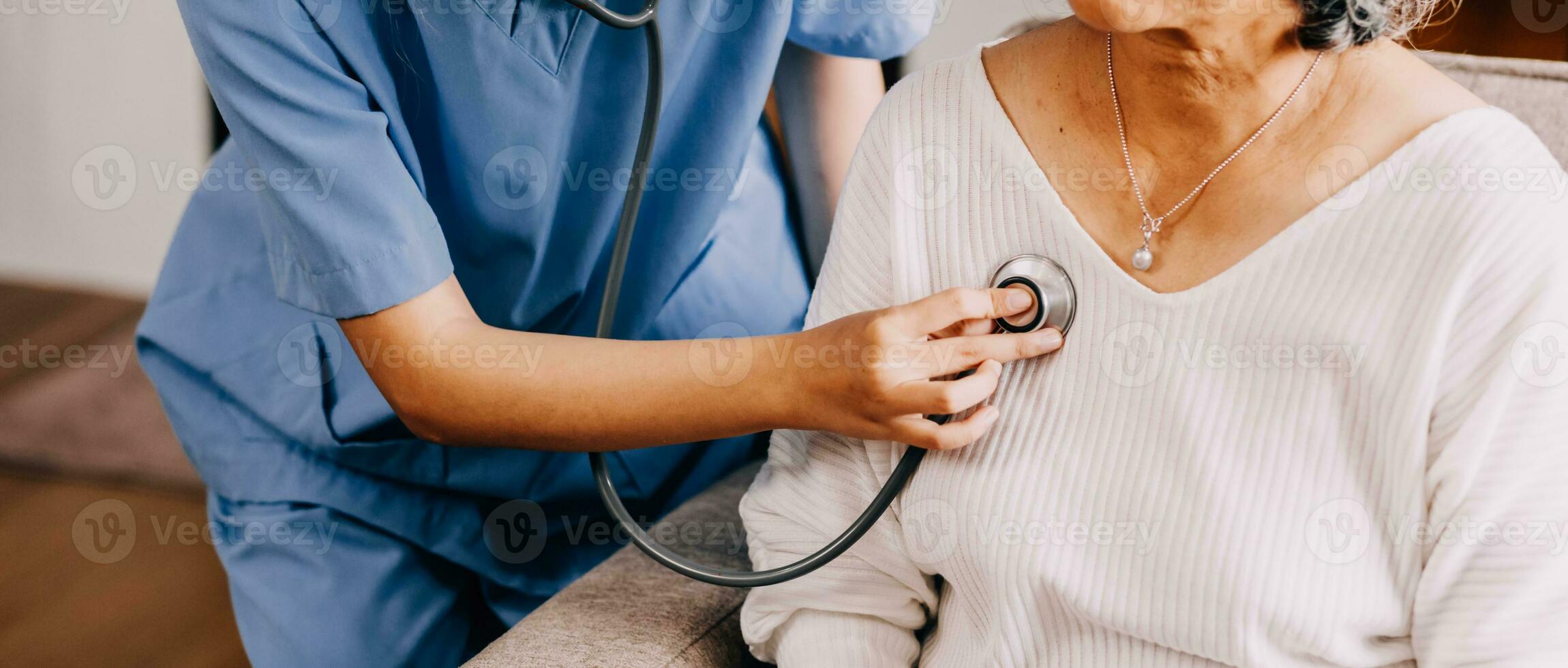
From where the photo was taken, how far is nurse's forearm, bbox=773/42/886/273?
122 cm

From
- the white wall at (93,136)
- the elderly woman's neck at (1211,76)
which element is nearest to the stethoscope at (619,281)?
the elderly woman's neck at (1211,76)

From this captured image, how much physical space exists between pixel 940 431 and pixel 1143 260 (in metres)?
0.19

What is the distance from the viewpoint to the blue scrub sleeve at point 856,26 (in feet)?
3.71

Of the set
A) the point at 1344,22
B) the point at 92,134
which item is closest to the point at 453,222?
the point at 1344,22

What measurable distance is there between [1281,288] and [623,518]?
0.53 meters

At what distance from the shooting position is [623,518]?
91cm

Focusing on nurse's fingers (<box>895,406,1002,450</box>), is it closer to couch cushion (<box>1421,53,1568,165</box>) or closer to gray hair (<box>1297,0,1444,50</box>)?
gray hair (<box>1297,0,1444,50</box>)

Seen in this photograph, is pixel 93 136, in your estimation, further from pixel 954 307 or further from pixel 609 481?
pixel 954 307

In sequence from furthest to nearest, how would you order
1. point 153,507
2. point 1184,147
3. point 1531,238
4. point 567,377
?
point 153,507, point 567,377, point 1184,147, point 1531,238

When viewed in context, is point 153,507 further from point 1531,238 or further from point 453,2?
point 1531,238

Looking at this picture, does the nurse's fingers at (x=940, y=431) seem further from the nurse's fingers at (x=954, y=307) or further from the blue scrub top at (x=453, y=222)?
the blue scrub top at (x=453, y=222)

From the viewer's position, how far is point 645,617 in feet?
3.11

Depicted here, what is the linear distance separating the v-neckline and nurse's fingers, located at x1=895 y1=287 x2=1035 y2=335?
6 centimetres

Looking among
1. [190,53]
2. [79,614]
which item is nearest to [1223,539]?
[79,614]
